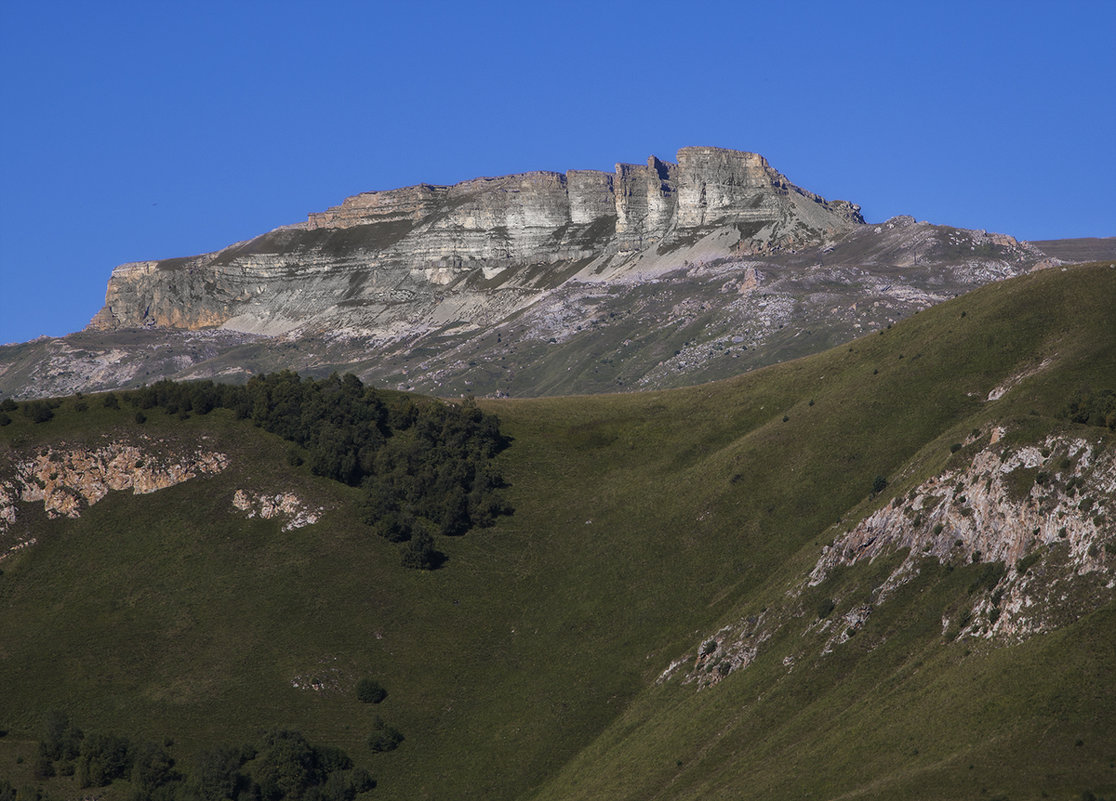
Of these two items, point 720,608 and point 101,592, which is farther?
point 101,592

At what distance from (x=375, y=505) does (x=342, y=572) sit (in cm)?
1273

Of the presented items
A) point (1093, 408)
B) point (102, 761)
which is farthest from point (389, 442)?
point (1093, 408)

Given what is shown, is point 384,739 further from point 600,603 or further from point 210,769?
point 600,603

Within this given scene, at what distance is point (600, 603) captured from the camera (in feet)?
404

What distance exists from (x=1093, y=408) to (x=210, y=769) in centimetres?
8160

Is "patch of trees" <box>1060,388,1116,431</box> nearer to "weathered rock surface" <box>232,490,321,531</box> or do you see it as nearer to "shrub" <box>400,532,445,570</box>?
"shrub" <box>400,532,445,570</box>

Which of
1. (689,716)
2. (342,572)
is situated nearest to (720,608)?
(689,716)

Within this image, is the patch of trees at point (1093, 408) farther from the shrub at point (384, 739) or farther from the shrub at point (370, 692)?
the shrub at point (370, 692)

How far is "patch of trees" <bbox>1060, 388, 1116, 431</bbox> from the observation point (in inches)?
3602

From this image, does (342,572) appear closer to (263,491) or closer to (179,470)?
(263,491)

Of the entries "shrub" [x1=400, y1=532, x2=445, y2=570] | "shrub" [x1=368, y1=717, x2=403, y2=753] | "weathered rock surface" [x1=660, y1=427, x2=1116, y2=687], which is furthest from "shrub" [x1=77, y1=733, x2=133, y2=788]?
"weathered rock surface" [x1=660, y1=427, x2=1116, y2=687]

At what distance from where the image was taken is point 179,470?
475 ft

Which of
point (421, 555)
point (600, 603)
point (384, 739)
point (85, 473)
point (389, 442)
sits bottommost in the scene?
point (384, 739)

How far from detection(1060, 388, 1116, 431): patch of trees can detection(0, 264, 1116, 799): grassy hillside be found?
1.73 metres
